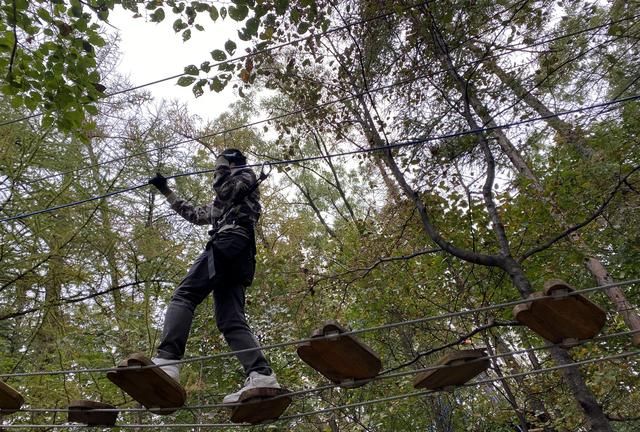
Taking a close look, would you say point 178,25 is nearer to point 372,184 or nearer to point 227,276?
point 227,276

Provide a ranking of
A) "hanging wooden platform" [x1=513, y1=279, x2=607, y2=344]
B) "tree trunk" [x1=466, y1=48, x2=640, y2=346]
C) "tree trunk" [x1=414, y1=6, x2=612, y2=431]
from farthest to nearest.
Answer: "tree trunk" [x1=466, y1=48, x2=640, y2=346], "tree trunk" [x1=414, y1=6, x2=612, y2=431], "hanging wooden platform" [x1=513, y1=279, x2=607, y2=344]

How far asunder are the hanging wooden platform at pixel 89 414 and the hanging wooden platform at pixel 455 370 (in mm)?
1701

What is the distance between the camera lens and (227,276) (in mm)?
3020

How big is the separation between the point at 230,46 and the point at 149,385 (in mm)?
2473

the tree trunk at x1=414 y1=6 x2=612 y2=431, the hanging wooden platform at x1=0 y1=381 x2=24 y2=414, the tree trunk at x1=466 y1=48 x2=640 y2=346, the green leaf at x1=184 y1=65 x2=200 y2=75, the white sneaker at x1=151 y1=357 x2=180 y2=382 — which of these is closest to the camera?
the white sneaker at x1=151 y1=357 x2=180 y2=382

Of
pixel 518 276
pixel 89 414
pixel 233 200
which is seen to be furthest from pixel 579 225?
pixel 89 414

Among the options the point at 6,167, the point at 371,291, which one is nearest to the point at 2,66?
the point at 6,167

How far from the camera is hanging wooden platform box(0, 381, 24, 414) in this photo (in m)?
3.01

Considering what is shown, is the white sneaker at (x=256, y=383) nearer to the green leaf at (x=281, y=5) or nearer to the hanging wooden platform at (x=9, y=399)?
the hanging wooden platform at (x=9, y=399)

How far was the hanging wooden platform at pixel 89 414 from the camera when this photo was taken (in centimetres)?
280

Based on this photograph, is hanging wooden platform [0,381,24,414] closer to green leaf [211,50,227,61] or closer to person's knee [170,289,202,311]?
person's knee [170,289,202,311]

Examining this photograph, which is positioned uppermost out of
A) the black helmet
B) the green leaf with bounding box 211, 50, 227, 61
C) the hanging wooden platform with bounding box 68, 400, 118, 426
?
the green leaf with bounding box 211, 50, 227, 61

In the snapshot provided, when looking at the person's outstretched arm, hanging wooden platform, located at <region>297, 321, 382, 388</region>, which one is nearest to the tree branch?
hanging wooden platform, located at <region>297, 321, 382, 388</region>

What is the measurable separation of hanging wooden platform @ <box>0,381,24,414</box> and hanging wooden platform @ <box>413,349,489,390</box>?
232cm
